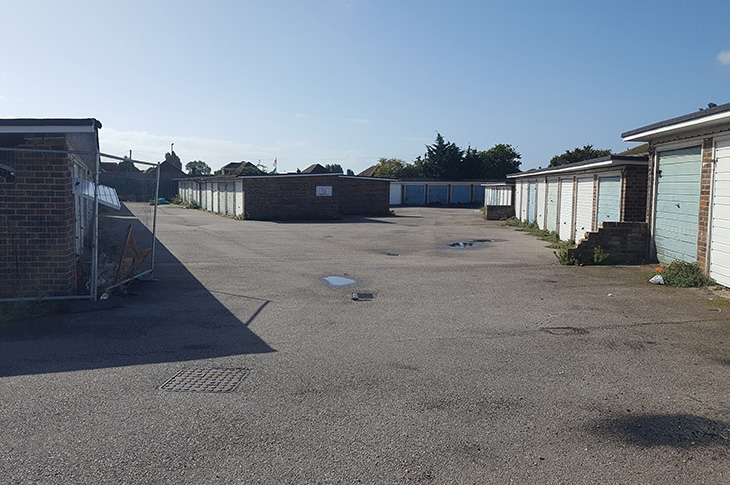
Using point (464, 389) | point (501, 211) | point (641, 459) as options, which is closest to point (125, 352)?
point (464, 389)

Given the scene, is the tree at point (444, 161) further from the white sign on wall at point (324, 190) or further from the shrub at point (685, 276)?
the shrub at point (685, 276)

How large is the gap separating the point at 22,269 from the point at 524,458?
26.0 feet

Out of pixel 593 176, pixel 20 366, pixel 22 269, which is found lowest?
pixel 20 366

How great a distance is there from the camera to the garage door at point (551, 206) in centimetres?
2394

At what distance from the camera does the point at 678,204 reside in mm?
12664

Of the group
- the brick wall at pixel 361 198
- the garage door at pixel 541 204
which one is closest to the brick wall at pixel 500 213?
the garage door at pixel 541 204

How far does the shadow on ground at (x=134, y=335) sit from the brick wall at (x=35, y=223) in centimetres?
87

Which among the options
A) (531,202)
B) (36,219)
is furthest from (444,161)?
(36,219)

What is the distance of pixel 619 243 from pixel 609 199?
12.2 ft

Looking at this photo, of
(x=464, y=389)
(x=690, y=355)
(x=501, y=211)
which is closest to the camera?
(x=464, y=389)

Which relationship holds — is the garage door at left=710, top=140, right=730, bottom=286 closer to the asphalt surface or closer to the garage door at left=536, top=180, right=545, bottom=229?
the asphalt surface

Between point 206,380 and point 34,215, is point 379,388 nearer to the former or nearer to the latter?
point 206,380

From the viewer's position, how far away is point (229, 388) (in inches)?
215

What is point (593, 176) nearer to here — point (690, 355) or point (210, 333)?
point (690, 355)
